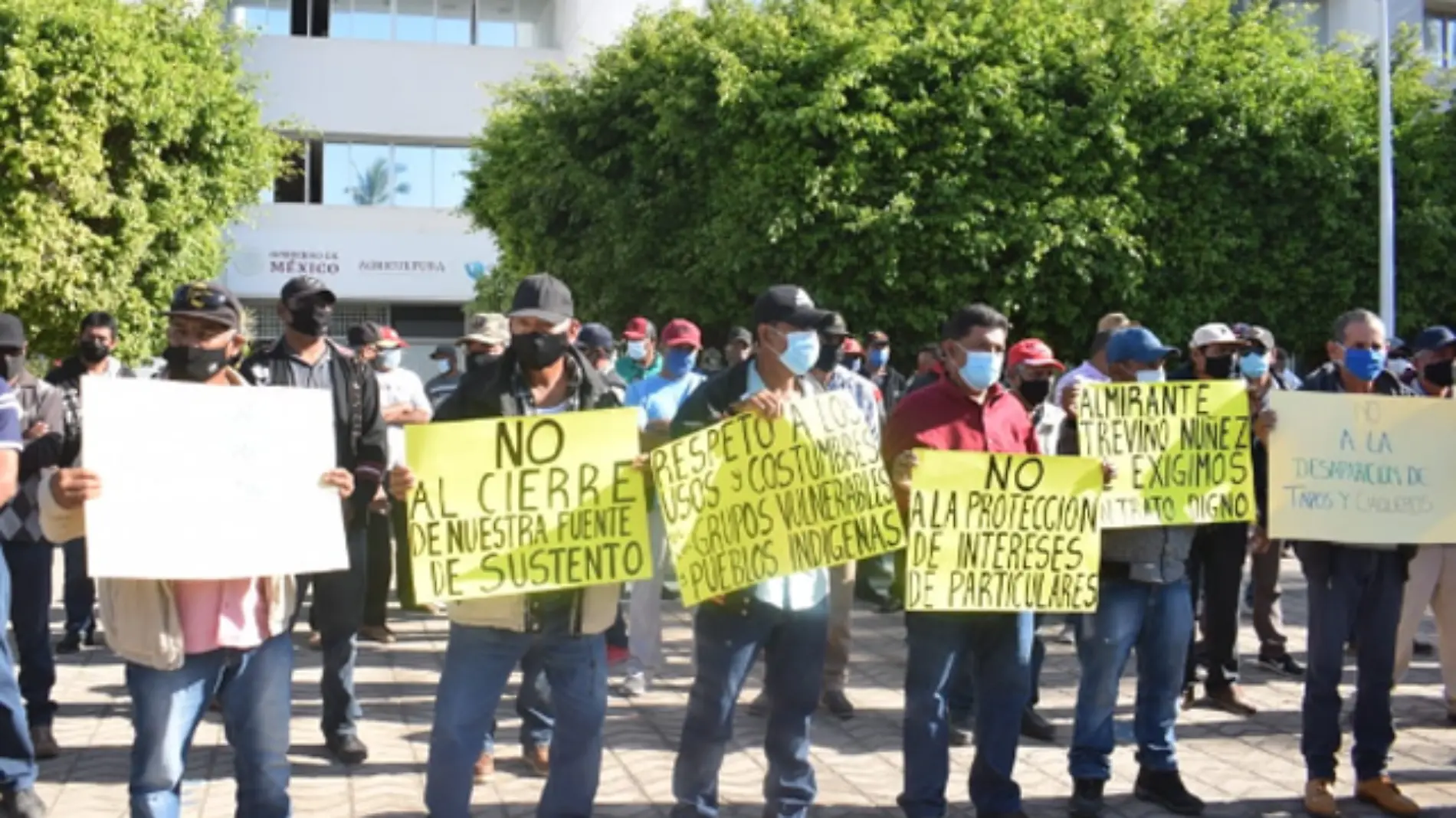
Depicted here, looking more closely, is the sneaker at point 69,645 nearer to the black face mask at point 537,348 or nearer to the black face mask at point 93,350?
the black face mask at point 93,350

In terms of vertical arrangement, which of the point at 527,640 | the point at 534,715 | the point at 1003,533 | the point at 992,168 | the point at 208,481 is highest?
the point at 992,168

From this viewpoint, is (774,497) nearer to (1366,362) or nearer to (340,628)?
(340,628)

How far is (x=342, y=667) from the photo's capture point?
673 cm

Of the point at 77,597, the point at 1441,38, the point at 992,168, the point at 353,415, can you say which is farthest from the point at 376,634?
the point at 1441,38

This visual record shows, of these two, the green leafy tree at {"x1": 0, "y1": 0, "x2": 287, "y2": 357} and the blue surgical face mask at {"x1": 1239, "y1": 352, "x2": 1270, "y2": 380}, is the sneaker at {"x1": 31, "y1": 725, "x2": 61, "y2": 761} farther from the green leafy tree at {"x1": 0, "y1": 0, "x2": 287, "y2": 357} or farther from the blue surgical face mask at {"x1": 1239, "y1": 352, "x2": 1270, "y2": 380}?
the green leafy tree at {"x1": 0, "y1": 0, "x2": 287, "y2": 357}

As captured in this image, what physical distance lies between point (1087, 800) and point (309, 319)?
13.4ft

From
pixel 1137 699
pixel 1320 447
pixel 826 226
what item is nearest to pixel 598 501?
pixel 1137 699

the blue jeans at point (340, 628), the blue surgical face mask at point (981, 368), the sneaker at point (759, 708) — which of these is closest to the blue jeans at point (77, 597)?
the blue jeans at point (340, 628)

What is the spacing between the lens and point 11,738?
555cm

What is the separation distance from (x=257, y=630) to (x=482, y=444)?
95 centimetres

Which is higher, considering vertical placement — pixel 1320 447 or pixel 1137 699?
pixel 1320 447

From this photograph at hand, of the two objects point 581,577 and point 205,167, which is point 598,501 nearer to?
point 581,577

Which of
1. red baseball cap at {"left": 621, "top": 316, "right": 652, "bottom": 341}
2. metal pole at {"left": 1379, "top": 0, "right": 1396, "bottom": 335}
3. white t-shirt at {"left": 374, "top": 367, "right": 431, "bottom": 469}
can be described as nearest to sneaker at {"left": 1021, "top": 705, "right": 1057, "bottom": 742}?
red baseball cap at {"left": 621, "top": 316, "right": 652, "bottom": 341}

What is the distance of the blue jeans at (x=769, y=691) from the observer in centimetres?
522
